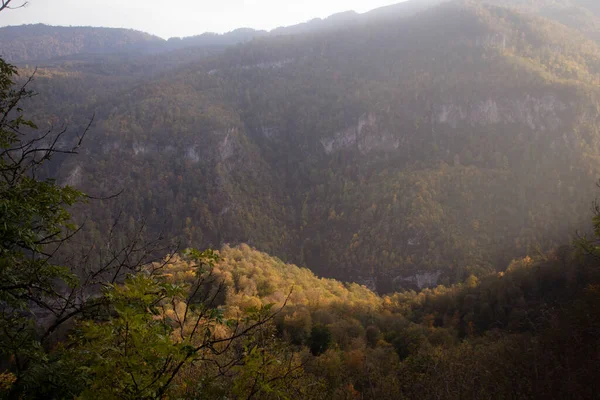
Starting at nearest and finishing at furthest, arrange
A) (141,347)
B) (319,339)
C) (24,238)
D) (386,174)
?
(141,347) → (24,238) → (319,339) → (386,174)

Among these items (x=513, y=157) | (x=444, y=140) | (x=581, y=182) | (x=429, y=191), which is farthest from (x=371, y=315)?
(x=444, y=140)

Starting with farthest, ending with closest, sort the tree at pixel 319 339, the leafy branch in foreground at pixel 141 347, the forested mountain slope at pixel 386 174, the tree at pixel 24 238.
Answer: the forested mountain slope at pixel 386 174, the tree at pixel 319 339, the tree at pixel 24 238, the leafy branch in foreground at pixel 141 347

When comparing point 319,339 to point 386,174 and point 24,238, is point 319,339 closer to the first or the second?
point 24,238

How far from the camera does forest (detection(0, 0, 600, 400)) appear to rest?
6.29 m

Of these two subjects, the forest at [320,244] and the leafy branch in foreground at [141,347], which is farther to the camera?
the forest at [320,244]

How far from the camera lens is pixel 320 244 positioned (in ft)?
480

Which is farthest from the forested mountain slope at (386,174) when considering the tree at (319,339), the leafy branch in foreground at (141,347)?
the leafy branch in foreground at (141,347)

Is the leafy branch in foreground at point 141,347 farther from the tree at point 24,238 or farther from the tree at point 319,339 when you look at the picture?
the tree at point 319,339

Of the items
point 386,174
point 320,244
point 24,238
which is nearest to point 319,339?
point 24,238

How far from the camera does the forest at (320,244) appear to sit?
6.29 metres

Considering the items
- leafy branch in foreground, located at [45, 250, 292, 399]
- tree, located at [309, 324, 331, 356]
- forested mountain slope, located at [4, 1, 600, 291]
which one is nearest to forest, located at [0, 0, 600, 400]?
leafy branch in foreground, located at [45, 250, 292, 399]

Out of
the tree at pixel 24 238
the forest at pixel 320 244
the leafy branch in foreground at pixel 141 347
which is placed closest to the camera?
the leafy branch in foreground at pixel 141 347

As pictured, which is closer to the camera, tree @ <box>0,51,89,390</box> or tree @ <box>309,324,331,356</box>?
tree @ <box>0,51,89,390</box>

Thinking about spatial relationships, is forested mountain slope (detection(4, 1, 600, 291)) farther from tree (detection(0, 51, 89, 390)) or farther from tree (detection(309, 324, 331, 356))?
tree (detection(0, 51, 89, 390))
